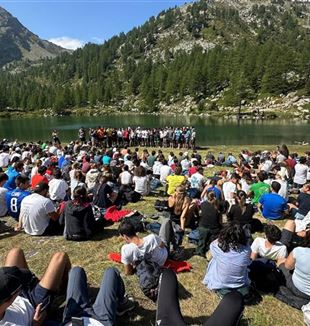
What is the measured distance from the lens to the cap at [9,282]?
3.22 meters

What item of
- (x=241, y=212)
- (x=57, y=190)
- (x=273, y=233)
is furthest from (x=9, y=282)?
(x=57, y=190)

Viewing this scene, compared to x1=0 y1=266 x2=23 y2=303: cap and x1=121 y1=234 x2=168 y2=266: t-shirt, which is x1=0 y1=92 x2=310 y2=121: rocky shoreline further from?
x1=0 y1=266 x2=23 y2=303: cap

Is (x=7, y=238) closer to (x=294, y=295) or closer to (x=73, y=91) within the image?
(x=294, y=295)

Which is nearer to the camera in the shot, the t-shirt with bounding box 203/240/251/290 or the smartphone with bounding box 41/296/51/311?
the smartphone with bounding box 41/296/51/311

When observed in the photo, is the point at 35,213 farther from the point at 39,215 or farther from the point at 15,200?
the point at 15,200

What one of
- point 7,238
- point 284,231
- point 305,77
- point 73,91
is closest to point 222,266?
point 284,231

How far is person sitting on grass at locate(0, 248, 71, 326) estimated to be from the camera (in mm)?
3290

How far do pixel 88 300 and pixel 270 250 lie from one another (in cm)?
422

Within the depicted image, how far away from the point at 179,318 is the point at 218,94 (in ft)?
442

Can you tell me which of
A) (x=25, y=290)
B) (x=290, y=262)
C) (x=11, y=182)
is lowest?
(x=290, y=262)

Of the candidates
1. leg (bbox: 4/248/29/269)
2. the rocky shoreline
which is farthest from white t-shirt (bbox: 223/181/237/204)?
the rocky shoreline

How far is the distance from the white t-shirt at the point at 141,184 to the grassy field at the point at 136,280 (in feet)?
12.1

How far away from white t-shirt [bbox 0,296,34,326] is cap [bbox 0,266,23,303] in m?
0.71

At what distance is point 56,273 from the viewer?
5.28 meters
